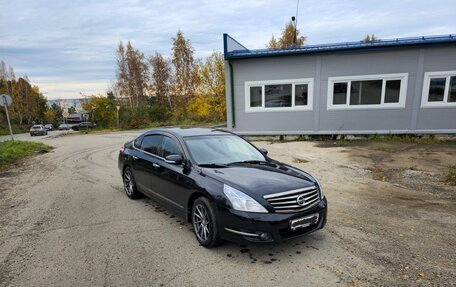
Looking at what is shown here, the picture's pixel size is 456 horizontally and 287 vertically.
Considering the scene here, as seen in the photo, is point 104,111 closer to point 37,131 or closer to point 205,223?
point 37,131

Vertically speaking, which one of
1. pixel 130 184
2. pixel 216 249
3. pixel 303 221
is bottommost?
pixel 216 249

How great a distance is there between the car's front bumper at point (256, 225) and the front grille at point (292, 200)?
0.07 m

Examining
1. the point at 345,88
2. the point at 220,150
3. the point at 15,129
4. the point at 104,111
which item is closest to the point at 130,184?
the point at 220,150

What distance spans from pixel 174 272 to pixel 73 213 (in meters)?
3.01

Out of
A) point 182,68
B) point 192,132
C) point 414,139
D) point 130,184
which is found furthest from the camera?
point 182,68

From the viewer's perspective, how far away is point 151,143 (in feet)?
17.5

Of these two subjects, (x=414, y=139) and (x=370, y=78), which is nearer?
(x=414, y=139)

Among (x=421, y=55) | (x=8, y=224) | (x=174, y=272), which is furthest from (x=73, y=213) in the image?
(x=421, y=55)

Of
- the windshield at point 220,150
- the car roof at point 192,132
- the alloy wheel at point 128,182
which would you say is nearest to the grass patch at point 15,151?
the alloy wheel at point 128,182

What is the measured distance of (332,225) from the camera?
426 cm

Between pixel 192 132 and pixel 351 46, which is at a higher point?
pixel 351 46

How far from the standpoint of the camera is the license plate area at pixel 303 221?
325cm

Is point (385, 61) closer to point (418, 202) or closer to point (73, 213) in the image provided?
point (418, 202)

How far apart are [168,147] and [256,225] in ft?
7.53
